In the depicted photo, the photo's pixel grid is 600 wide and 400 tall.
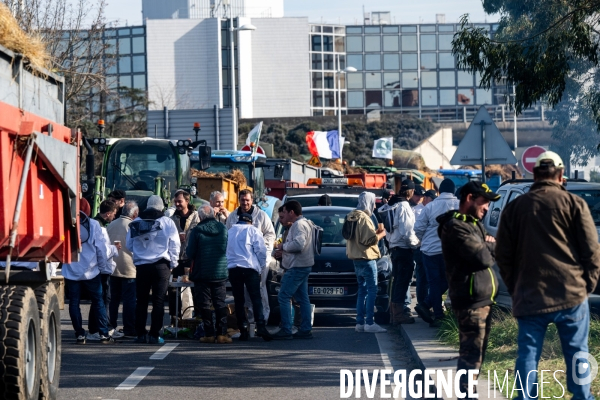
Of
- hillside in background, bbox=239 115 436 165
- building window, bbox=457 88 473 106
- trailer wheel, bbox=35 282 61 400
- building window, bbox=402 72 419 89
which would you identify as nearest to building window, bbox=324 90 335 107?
building window, bbox=402 72 419 89

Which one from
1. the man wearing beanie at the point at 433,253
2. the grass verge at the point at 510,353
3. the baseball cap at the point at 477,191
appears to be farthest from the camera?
the man wearing beanie at the point at 433,253

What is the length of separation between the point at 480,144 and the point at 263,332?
397cm

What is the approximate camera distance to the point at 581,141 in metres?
66.7

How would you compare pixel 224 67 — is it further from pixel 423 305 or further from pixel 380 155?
pixel 423 305

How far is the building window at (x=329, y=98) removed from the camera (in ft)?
353

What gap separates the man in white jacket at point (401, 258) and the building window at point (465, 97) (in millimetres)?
97508

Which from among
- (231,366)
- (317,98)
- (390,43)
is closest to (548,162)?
(231,366)

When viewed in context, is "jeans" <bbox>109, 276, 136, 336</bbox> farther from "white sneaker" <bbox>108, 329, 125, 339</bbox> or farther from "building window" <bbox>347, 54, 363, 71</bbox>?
"building window" <bbox>347, 54, 363, 71</bbox>

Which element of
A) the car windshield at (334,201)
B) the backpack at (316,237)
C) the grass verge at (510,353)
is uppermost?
the car windshield at (334,201)

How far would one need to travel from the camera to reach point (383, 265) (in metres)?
15.1

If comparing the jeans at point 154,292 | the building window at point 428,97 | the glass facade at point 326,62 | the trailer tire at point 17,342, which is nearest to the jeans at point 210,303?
the jeans at point 154,292

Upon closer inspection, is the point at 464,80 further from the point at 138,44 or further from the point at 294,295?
the point at 294,295

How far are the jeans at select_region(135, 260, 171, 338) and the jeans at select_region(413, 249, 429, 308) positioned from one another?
11.2 ft

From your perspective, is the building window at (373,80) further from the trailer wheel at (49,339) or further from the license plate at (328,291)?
the trailer wheel at (49,339)
